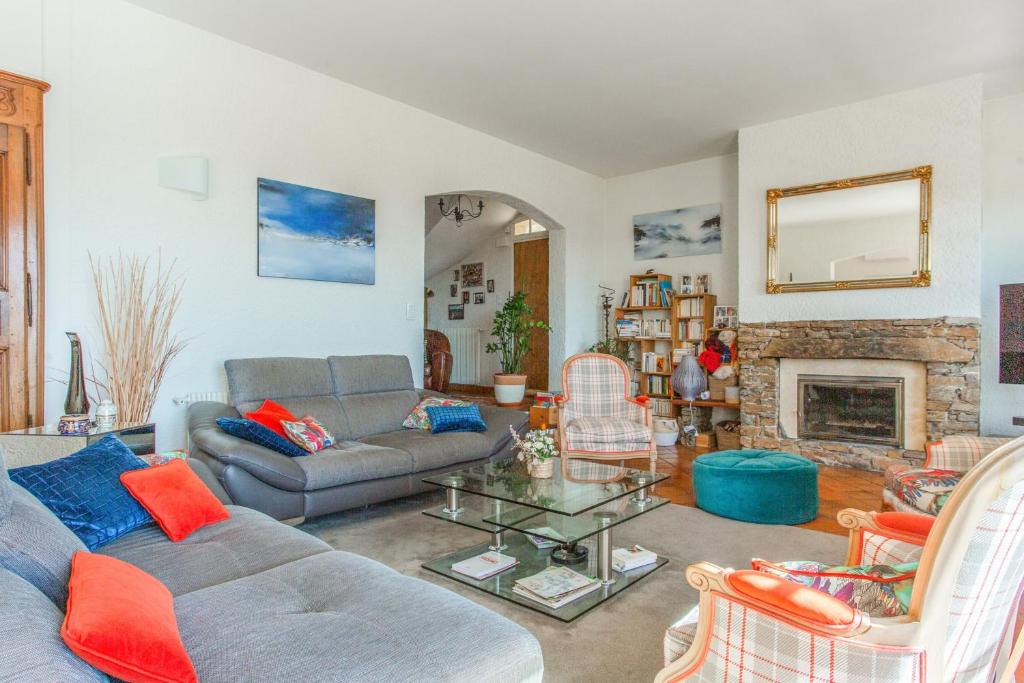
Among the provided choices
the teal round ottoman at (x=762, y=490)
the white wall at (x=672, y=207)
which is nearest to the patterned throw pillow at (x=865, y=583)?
the teal round ottoman at (x=762, y=490)

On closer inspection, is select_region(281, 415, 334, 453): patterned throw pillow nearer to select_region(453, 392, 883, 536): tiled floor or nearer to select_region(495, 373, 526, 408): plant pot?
select_region(453, 392, 883, 536): tiled floor

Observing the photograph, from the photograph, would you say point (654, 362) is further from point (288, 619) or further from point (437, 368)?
point (288, 619)

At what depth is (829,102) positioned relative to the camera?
4.86 meters

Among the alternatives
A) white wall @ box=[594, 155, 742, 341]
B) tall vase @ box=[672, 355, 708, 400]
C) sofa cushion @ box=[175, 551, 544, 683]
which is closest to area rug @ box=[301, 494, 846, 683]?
sofa cushion @ box=[175, 551, 544, 683]

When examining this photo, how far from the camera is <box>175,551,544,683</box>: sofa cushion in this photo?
1.13m

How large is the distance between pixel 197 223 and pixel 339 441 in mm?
1640

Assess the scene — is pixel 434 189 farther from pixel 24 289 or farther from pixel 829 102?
pixel 829 102

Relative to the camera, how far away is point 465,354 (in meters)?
8.85

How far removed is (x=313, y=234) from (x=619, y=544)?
299 centimetres

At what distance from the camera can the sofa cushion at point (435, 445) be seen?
3477 millimetres

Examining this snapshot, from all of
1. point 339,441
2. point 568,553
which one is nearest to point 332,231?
point 339,441

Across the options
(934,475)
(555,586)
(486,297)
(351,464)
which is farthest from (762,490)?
(486,297)

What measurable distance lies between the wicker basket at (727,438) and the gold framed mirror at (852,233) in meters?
1.38

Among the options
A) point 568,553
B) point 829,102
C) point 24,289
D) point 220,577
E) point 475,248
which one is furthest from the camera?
point 475,248
